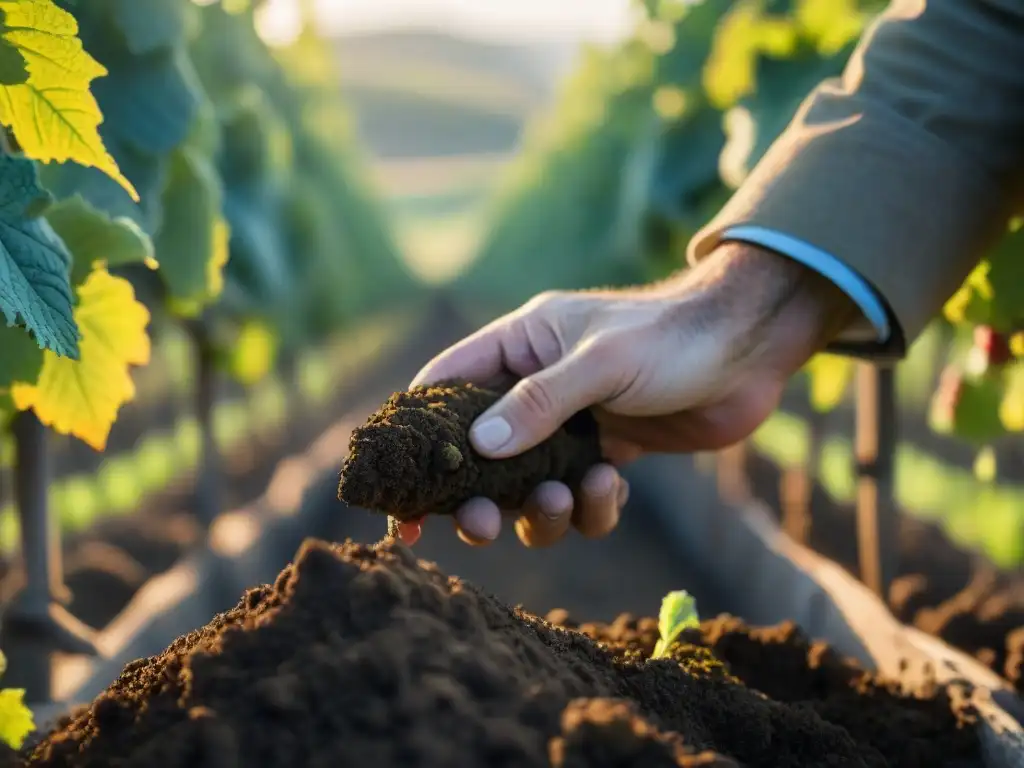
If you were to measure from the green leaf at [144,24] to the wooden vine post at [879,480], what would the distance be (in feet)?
10.1

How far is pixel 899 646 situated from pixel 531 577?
200 inches

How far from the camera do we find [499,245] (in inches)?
1265

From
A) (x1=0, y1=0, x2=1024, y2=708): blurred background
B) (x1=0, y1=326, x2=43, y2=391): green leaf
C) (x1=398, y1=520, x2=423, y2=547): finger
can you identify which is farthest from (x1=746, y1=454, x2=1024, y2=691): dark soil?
(x1=0, y1=326, x2=43, y2=391): green leaf

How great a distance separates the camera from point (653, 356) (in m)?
2.44

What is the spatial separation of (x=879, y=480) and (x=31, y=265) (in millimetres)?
3958

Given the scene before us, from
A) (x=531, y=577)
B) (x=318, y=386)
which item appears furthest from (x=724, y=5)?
(x=318, y=386)

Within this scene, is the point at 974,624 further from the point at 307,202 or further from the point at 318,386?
the point at 318,386

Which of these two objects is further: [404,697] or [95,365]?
[95,365]

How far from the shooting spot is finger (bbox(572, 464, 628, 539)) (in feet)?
7.88

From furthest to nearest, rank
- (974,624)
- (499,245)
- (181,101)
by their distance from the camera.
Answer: (499,245), (974,624), (181,101)

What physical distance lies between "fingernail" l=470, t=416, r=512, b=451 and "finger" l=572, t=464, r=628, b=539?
0.35 m

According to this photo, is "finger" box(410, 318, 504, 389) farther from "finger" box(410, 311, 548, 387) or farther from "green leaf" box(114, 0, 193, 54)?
"green leaf" box(114, 0, 193, 54)

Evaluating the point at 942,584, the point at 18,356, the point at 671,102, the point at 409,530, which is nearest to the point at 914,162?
the point at 409,530

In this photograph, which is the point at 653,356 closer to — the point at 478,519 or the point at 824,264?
the point at 824,264
